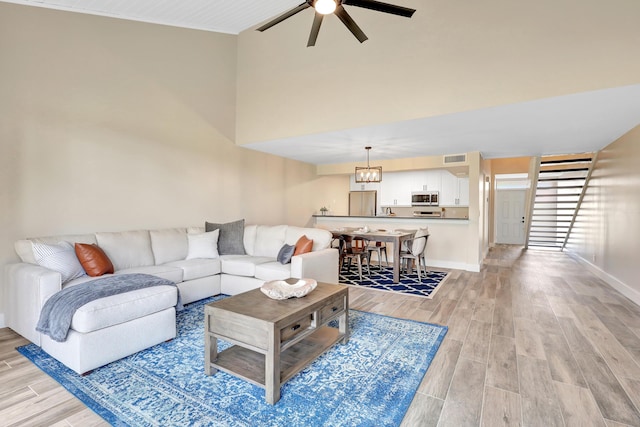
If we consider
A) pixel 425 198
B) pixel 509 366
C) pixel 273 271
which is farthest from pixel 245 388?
pixel 425 198

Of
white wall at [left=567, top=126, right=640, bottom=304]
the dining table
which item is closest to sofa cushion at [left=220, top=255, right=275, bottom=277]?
the dining table

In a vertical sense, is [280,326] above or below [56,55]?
below

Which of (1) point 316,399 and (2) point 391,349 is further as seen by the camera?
(2) point 391,349

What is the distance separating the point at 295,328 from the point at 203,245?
260 centimetres

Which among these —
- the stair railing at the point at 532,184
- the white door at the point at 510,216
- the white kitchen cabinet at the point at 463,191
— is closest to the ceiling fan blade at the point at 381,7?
the stair railing at the point at 532,184

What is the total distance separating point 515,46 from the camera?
10.4ft

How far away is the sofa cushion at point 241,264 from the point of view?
12.9ft

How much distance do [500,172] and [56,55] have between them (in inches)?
408

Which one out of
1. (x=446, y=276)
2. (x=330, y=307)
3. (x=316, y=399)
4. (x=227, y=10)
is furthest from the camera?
(x=446, y=276)

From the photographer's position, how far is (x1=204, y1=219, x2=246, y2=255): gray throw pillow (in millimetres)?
4535

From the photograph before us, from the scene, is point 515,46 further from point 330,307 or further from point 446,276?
point 446,276

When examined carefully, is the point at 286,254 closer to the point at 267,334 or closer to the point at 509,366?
the point at 267,334

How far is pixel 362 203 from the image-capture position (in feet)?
29.5

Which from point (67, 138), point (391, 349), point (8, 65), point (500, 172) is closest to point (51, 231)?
point (67, 138)
